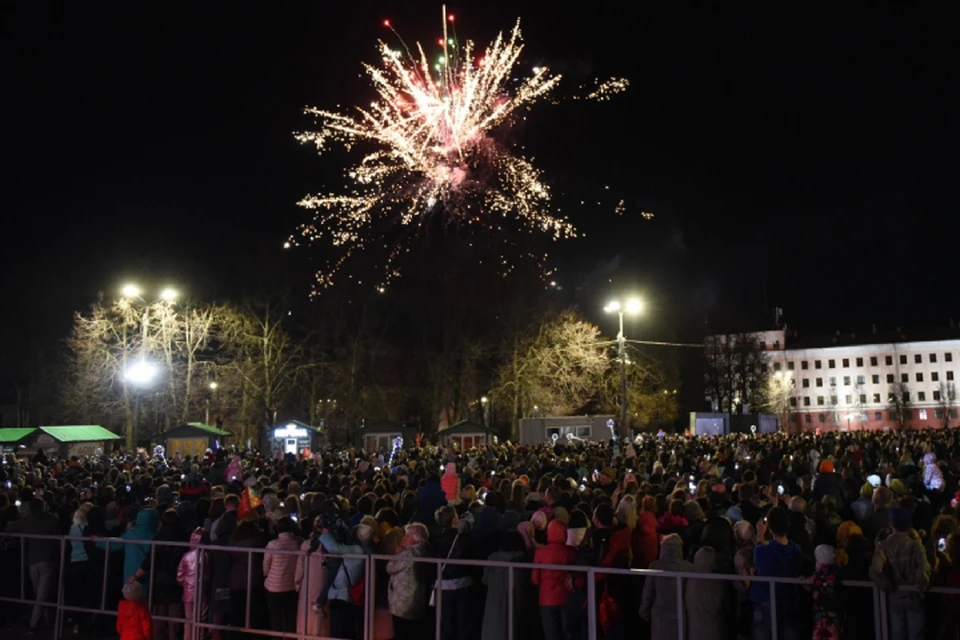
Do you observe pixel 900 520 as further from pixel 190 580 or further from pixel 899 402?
pixel 899 402

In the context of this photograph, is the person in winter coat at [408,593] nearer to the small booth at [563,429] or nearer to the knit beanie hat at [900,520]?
the knit beanie hat at [900,520]

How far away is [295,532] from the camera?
8.74m

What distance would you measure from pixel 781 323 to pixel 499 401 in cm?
8810

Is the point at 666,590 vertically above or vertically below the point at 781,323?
below

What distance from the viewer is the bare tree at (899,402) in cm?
10444

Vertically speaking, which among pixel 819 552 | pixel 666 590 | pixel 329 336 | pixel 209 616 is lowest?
pixel 209 616

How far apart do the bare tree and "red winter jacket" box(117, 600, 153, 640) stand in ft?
357

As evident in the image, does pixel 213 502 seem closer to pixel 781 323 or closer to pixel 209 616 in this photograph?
pixel 209 616

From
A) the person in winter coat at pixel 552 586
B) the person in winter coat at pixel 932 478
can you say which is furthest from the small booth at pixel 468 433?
the person in winter coat at pixel 552 586

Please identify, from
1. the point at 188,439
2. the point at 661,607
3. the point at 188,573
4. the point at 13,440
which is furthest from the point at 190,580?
the point at 188,439

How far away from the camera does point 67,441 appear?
108 ft

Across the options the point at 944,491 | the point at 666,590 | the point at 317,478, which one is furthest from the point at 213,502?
the point at 944,491

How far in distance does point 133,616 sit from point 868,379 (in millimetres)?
121748

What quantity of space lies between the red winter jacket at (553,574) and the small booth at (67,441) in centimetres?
2960
